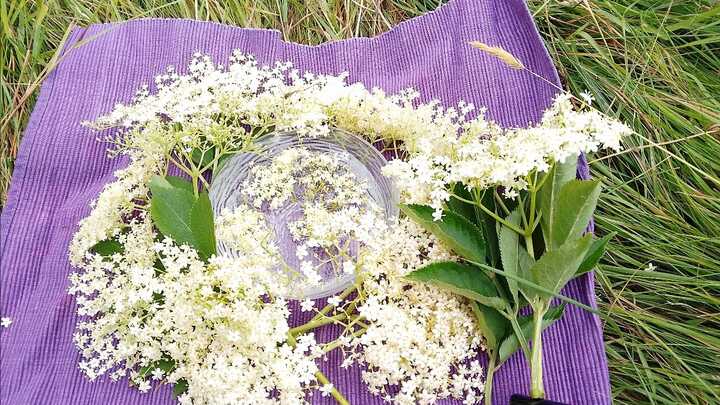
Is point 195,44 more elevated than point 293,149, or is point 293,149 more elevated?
point 195,44

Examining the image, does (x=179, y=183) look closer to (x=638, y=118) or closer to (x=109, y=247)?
(x=109, y=247)

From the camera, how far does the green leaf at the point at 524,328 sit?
27.5 inches

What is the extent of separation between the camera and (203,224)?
0.67 m

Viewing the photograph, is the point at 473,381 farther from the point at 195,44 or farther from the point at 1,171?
the point at 1,171

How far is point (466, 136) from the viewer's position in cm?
68

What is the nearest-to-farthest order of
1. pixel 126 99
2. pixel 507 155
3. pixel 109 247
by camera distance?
pixel 507 155 < pixel 109 247 < pixel 126 99

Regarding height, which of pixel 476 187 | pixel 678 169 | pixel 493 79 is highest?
pixel 493 79

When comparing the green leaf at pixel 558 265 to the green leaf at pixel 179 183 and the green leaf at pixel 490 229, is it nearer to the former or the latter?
the green leaf at pixel 490 229

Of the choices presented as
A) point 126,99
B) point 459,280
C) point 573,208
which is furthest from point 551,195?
point 126,99

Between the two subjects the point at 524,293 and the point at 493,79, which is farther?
the point at 493,79

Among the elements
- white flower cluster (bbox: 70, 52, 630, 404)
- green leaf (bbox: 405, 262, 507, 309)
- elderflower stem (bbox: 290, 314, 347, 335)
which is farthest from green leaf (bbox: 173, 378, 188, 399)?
green leaf (bbox: 405, 262, 507, 309)

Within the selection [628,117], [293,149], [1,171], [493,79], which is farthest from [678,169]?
[1,171]

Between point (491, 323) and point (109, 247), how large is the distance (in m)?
0.49

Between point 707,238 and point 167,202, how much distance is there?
78 centimetres
